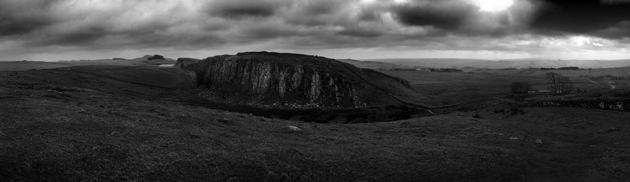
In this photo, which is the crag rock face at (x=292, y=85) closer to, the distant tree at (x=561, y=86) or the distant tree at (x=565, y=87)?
the distant tree at (x=561, y=86)

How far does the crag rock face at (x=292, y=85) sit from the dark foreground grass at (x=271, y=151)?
194 ft

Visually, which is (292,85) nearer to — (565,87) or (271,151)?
(271,151)

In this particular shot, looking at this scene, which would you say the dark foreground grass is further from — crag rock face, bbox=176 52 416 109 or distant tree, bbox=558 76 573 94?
distant tree, bbox=558 76 573 94

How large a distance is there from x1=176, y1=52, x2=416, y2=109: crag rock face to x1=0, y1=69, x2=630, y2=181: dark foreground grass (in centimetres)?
5899

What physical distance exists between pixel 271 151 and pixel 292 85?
80.9 meters

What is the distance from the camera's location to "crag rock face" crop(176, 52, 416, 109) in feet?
331

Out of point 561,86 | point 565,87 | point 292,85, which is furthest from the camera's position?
point 561,86

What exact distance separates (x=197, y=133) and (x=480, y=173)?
2420cm

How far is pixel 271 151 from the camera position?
91.6ft

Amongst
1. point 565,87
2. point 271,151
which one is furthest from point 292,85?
point 565,87

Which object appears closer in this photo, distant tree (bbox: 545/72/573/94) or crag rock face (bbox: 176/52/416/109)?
crag rock face (bbox: 176/52/416/109)

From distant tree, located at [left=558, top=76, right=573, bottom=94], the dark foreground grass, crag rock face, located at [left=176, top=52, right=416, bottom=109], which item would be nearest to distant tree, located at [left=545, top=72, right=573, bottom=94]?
distant tree, located at [left=558, top=76, right=573, bottom=94]

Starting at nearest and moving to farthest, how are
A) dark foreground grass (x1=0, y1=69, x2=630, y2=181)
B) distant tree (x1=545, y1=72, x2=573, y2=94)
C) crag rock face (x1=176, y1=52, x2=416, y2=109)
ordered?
dark foreground grass (x1=0, y1=69, x2=630, y2=181)
crag rock face (x1=176, y1=52, x2=416, y2=109)
distant tree (x1=545, y1=72, x2=573, y2=94)

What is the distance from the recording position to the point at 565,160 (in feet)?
93.0
